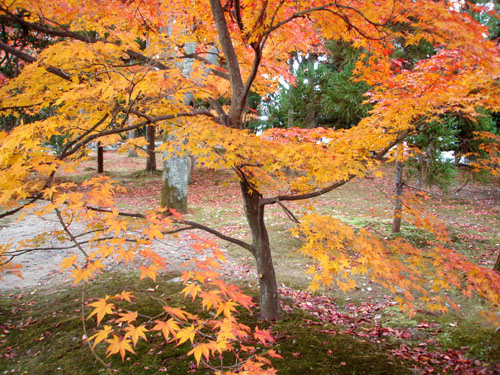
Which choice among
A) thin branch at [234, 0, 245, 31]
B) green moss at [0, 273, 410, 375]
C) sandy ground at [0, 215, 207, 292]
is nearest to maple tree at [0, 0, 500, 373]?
thin branch at [234, 0, 245, 31]

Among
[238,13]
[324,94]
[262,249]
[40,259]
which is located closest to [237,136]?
[238,13]

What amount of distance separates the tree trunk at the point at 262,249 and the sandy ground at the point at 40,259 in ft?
4.49

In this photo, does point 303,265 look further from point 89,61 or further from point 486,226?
point 486,226

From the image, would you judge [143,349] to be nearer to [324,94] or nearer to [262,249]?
[262,249]

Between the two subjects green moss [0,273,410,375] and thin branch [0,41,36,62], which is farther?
green moss [0,273,410,375]

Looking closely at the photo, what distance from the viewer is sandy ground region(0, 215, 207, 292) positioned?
18.7 ft

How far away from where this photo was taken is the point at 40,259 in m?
6.65

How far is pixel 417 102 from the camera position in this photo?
12.2 ft

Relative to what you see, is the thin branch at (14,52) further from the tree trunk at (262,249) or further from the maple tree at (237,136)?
the tree trunk at (262,249)

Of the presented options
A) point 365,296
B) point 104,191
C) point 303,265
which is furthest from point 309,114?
point 104,191

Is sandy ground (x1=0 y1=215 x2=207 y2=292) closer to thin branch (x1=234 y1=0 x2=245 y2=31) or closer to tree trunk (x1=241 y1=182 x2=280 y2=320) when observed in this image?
tree trunk (x1=241 y1=182 x2=280 y2=320)

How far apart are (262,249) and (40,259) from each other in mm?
5325

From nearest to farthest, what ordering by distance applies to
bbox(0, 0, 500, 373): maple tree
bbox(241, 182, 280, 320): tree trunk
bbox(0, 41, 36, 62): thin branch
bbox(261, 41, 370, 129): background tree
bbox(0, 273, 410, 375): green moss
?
bbox(0, 0, 500, 373): maple tree
bbox(0, 41, 36, 62): thin branch
bbox(0, 273, 410, 375): green moss
bbox(241, 182, 280, 320): tree trunk
bbox(261, 41, 370, 129): background tree

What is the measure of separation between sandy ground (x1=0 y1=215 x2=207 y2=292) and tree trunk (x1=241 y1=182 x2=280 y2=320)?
53.9 inches
